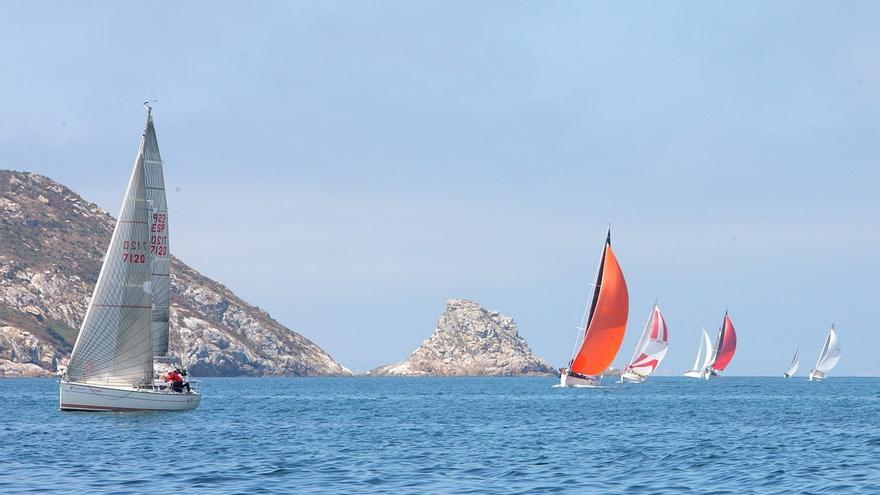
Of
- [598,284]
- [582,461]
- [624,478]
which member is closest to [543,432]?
[582,461]

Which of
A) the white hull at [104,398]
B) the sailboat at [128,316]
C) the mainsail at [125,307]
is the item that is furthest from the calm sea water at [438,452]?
the mainsail at [125,307]

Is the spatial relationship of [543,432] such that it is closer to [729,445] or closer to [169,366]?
[729,445]

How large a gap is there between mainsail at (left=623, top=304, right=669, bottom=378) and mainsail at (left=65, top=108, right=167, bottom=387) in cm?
11602

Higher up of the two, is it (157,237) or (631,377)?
(157,237)

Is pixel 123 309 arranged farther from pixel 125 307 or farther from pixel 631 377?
pixel 631 377

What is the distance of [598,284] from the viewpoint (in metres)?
135

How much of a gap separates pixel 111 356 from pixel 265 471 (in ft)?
106

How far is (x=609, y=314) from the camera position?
5310 inches

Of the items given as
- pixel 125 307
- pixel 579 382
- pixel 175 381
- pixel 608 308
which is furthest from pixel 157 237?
pixel 579 382

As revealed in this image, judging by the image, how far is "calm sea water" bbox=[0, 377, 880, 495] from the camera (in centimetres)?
4312

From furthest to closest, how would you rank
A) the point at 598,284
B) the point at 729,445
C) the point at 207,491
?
the point at 598,284, the point at 729,445, the point at 207,491

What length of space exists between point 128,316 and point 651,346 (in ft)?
393

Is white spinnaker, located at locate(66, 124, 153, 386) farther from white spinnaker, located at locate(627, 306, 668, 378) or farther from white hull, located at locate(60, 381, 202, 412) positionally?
white spinnaker, located at locate(627, 306, 668, 378)

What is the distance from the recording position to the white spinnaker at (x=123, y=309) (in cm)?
7600
